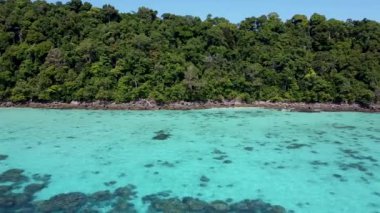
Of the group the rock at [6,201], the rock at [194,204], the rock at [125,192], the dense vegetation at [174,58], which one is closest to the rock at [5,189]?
the rock at [6,201]

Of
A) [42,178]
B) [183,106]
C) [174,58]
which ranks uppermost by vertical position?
[174,58]

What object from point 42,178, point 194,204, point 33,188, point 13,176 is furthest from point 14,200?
point 194,204

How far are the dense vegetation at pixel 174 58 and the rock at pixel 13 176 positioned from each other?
2204 centimetres

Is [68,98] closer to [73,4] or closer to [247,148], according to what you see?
[73,4]

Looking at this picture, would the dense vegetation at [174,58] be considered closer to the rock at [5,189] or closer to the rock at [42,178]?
the rock at [42,178]

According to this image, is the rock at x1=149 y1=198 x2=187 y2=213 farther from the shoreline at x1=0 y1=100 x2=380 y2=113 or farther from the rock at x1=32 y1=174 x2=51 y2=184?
the shoreline at x1=0 y1=100 x2=380 y2=113

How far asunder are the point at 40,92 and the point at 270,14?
33.4m

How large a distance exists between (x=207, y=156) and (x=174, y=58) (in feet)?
80.1

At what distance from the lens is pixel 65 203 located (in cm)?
1352

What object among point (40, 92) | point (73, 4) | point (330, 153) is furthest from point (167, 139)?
point (73, 4)

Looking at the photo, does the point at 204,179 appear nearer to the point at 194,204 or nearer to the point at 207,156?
the point at 194,204

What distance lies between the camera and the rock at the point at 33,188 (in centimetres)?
1453

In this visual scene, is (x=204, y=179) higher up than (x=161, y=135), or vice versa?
(x=161, y=135)

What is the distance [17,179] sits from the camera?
16.1 m
